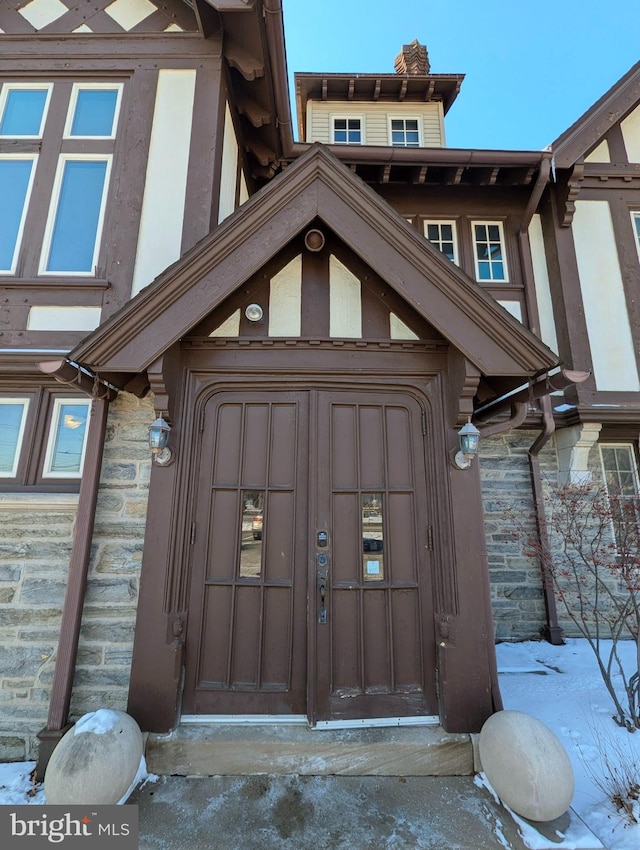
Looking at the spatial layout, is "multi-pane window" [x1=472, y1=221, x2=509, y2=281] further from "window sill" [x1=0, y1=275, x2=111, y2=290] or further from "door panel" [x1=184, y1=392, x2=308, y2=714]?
"window sill" [x1=0, y1=275, x2=111, y2=290]

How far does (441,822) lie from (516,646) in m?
3.43

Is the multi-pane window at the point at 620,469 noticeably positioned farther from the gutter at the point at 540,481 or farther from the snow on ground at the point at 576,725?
the snow on ground at the point at 576,725

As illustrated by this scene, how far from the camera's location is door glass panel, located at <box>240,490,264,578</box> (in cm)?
341

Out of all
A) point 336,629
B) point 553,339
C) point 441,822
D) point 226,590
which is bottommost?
point 441,822

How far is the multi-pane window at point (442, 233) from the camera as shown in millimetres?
7047

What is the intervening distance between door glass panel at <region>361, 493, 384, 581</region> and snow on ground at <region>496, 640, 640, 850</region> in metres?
1.78

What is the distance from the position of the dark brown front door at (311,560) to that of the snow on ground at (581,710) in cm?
104

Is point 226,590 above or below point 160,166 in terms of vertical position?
below

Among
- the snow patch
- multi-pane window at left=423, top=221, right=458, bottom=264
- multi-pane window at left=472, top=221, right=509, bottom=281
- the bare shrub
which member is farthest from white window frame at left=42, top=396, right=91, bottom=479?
multi-pane window at left=472, top=221, right=509, bottom=281

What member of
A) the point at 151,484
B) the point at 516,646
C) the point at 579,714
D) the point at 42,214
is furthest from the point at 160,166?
the point at 516,646

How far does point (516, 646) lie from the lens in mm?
5430

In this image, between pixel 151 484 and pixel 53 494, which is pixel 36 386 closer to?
pixel 53 494

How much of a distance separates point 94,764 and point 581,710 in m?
3.71

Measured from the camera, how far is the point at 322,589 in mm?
3328
